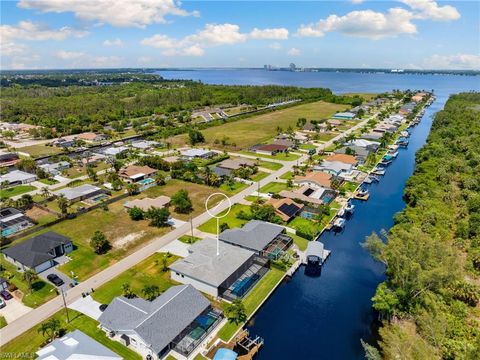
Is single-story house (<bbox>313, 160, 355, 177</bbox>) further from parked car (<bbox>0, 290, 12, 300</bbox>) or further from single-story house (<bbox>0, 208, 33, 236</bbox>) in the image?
parked car (<bbox>0, 290, 12, 300</bbox>)

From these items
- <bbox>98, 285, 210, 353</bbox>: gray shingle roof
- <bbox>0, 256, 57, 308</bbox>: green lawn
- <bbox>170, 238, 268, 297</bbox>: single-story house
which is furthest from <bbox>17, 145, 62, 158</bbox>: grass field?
<bbox>98, 285, 210, 353</bbox>: gray shingle roof

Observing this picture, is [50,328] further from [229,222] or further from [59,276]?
[229,222]

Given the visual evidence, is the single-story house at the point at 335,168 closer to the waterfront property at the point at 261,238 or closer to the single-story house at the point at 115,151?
the waterfront property at the point at 261,238

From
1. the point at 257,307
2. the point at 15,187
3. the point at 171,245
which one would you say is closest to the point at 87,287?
the point at 171,245

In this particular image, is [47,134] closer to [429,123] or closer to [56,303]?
[56,303]

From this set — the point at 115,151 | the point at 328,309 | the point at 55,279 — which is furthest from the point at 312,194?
the point at 115,151

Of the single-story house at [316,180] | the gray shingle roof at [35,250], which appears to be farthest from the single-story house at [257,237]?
the gray shingle roof at [35,250]
